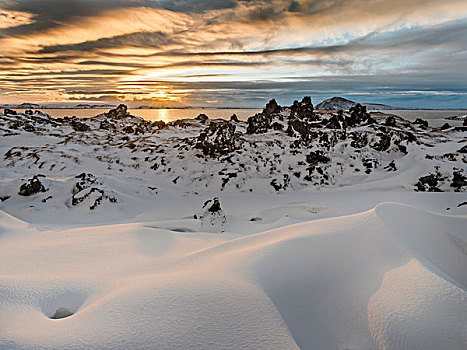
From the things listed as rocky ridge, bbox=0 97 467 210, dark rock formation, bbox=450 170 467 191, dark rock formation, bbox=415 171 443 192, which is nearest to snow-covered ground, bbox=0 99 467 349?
rocky ridge, bbox=0 97 467 210

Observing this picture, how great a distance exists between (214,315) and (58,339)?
1124mm

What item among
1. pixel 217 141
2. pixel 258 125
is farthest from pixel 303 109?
pixel 217 141

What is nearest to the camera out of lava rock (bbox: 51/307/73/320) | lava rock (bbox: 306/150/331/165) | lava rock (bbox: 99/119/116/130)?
lava rock (bbox: 51/307/73/320)

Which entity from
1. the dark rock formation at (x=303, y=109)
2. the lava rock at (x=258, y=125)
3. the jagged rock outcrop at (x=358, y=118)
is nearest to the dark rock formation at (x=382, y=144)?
the lava rock at (x=258, y=125)

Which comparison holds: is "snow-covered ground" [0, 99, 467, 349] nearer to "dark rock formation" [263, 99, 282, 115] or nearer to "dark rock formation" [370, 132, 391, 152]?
"dark rock formation" [370, 132, 391, 152]

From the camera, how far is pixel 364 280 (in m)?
2.77

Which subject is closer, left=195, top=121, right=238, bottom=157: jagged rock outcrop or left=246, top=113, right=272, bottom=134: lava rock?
left=195, top=121, right=238, bottom=157: jagged rock outcrop

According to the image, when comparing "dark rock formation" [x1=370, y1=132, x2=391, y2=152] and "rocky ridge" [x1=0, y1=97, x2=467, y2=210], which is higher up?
"dark rock formation" [x1=370, y1=132, x2=391, y2=152]

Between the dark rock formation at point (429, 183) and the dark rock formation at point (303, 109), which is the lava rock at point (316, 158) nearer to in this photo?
the dark rock formation at point (429, 183)

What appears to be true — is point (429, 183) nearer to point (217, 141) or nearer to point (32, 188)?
point (217, 141)

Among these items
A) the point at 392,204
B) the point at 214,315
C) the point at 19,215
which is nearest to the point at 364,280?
the point at 214,315

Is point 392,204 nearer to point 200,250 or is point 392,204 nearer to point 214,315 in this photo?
point 200,250

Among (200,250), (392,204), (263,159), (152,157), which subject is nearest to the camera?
(200,250)

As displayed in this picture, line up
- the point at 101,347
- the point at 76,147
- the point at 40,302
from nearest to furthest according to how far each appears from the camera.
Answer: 1. the point at 101,347
2. the point at 40,302
3. the point at 76,147
